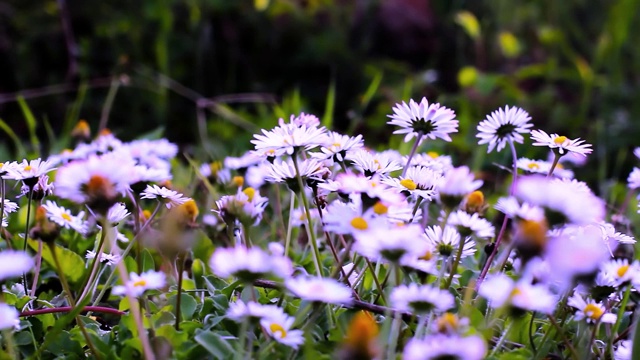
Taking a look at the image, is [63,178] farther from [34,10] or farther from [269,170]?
[34,10]

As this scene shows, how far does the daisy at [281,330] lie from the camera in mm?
618

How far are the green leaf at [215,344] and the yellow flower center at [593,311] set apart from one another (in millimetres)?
351

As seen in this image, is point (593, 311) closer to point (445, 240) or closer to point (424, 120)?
point (445, 240)

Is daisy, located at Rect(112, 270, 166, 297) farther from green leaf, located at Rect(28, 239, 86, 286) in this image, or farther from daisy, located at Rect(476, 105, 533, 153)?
daisy, located at Rect(476, 105, 533, 153)

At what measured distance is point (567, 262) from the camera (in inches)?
21.0

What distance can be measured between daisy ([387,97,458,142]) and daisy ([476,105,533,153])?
0.07 meters

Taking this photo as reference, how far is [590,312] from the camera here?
707 mm

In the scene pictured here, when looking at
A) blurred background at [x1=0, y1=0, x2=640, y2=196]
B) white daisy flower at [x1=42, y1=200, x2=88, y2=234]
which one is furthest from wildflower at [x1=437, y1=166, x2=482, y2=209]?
blurred background at [x1=0, y1=0, x2=640, y2=196]

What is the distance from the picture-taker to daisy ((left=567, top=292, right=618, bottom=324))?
0.71 metres

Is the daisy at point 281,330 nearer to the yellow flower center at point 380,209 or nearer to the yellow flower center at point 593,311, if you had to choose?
the yellow flower center at point 380,209

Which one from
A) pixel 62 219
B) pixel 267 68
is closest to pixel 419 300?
pixel 62 219

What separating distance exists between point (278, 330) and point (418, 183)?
29 cm

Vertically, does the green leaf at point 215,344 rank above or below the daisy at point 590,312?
below

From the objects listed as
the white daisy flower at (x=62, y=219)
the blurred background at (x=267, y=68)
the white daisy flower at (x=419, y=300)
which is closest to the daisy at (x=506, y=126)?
the white daisy flower at (x=419, y=300)
